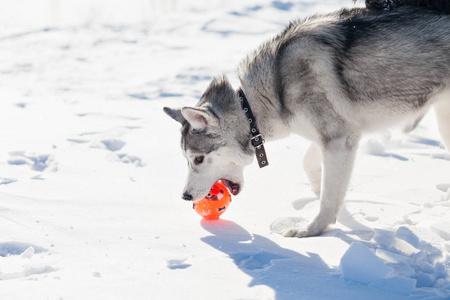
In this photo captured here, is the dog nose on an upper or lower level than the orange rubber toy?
upper

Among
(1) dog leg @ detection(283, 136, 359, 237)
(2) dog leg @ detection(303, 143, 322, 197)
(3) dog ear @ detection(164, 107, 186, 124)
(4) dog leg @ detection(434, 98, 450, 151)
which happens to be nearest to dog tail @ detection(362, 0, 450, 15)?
(4) dog leg @ detection(434, 98, 450, 151)

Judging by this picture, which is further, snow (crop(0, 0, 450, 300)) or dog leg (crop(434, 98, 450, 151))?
dog leg (crop(434, 98, 450, 151))

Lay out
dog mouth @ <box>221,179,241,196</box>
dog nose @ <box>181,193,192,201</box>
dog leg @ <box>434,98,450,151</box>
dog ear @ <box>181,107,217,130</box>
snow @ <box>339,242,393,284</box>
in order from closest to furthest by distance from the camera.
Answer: snow @ <box>339,242,393,284</box>, dog ear @ <box>181,107,217,130</box>, dog nose @ <box>181,193,192,201</box>, dog mouth @ <box>221,179,241,196</box>, dog leg @ <box>434,98,450,151</box>

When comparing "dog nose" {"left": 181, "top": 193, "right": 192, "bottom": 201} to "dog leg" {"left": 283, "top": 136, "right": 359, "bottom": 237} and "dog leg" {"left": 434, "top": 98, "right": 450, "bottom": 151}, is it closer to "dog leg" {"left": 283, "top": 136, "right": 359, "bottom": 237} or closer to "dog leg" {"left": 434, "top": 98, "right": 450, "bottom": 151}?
"dog leg" {"left": 283, "top": 136, "right": 359, "bottom": 237}

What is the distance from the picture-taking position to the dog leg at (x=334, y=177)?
3.39 meters

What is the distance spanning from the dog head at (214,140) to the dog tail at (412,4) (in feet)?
3.97

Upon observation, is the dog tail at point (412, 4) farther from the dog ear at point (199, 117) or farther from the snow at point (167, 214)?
the dog ear at point (199, 117)

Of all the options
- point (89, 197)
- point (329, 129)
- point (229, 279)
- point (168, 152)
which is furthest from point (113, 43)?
point (229, 279)

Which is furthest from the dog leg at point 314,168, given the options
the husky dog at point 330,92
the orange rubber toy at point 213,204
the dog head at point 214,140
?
the orange rubber toy at point 213,204

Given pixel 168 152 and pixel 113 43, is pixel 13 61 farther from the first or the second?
pixel 168 152

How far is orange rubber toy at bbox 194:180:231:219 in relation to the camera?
3535 millimetres

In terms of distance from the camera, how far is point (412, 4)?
11.9 feet

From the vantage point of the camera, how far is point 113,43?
1080 centimetres

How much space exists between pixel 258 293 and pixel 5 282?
120 cm
